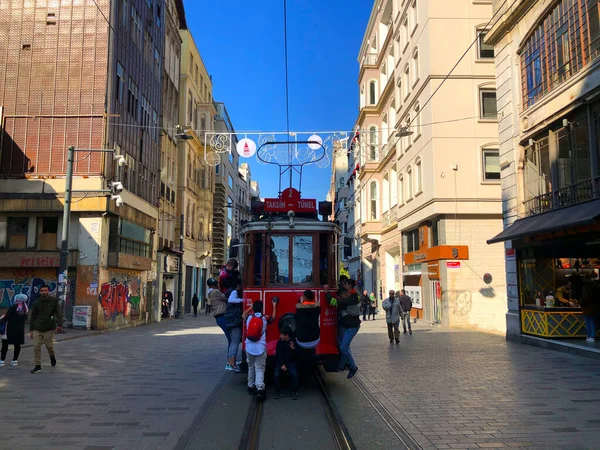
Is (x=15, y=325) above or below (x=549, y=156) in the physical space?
below

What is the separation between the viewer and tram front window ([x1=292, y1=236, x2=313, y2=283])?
31.6 feet

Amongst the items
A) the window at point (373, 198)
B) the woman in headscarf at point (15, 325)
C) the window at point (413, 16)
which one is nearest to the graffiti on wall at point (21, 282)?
the woman in headscarf at point (15, 325)

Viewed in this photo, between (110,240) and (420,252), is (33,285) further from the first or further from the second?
(420,252)

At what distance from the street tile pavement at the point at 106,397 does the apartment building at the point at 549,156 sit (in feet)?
30.6

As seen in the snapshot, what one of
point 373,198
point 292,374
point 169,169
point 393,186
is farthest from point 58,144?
point 373,198

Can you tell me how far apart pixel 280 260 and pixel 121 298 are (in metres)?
18.2

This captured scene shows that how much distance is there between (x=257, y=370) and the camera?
28.1 feet

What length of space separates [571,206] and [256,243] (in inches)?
348

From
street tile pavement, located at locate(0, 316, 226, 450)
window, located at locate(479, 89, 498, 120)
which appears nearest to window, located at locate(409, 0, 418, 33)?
window, located at locate(479, 89, 498, 120)

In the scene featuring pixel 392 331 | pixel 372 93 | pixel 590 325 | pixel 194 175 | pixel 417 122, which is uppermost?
pixel 372 93

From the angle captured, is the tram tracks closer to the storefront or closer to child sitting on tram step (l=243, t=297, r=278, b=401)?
child sitting on tram step (l=243, t=297, r=278, b=401)

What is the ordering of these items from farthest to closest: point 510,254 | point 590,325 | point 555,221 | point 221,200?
point 221,200 → point 510,254 → point 590,325 → point 555,221

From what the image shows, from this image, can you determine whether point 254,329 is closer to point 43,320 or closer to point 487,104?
point 43,320

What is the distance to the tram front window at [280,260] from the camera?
962cm
